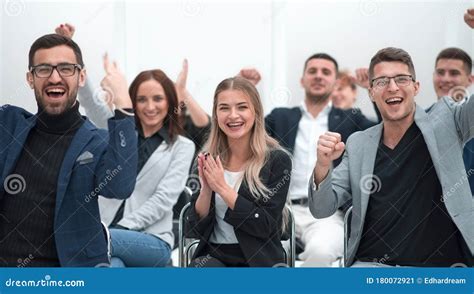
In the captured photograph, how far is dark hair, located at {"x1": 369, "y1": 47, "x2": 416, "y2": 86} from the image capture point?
2.86 metres

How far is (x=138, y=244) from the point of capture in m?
3.02

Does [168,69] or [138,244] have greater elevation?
Result: [168,69]

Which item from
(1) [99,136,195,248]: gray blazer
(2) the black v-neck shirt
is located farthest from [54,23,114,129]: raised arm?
(2) the black v-neck shirt

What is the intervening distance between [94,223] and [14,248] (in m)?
0.32

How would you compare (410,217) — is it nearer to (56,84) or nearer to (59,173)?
(59,173)

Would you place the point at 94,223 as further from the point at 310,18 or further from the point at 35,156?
the point at 310,18

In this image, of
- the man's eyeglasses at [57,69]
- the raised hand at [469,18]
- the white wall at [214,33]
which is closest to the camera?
the man's eyeglasses at [57,69]

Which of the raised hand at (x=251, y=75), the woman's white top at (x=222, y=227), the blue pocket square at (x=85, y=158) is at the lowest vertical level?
the woman's white top at (x=222, y=227)

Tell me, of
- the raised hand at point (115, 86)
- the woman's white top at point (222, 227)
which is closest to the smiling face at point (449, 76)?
the woman's white top at point (222, 227)

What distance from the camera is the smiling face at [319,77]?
3.47 meters

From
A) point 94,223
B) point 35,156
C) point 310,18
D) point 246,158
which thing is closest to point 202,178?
point 246,158

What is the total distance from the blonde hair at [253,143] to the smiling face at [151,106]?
1.36 ft

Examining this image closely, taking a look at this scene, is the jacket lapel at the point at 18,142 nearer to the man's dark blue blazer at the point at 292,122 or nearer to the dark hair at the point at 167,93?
the dark hair at the point at 167,93

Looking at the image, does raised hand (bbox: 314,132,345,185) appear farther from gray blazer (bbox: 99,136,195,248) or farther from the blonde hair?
gray blazer (bbox: 99,136,195,248)
